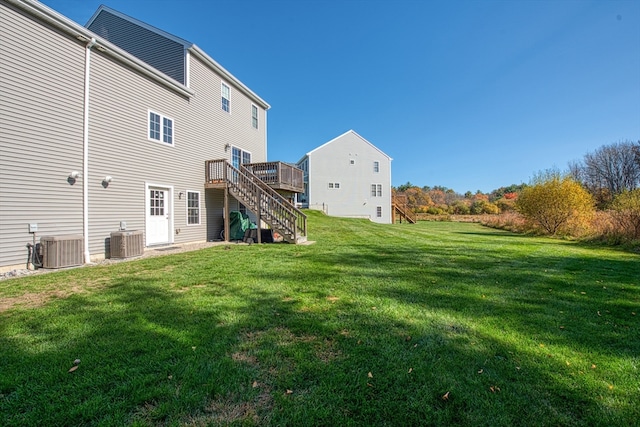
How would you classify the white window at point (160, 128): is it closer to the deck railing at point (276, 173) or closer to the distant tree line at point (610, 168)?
the deck railing at point (276, 173)

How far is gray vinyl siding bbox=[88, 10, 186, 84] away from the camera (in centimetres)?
1100

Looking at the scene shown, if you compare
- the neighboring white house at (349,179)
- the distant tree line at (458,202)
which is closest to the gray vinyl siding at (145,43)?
the neighboring white house at (349,179)

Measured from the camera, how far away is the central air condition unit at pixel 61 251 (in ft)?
20.7

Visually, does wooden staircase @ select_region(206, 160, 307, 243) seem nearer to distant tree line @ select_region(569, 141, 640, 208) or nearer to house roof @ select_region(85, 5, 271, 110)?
house roof @ select_region(85, 5, 271, 110)

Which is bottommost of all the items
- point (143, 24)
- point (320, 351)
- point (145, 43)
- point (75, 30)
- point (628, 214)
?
point (320, 351)

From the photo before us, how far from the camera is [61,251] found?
6477 millimetres

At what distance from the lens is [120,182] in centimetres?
835

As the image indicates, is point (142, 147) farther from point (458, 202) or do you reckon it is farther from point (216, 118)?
point (458, 202)

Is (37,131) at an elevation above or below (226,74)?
below

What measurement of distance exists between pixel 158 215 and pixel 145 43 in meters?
7.51

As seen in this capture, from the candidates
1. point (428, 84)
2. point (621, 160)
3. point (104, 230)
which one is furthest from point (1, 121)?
point (621, 160)

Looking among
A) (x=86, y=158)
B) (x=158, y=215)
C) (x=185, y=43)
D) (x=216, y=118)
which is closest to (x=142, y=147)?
(x=86, y=158)

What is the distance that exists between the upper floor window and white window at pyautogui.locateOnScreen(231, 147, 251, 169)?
1.89 meters

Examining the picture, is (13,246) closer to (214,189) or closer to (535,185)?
(214,189)
